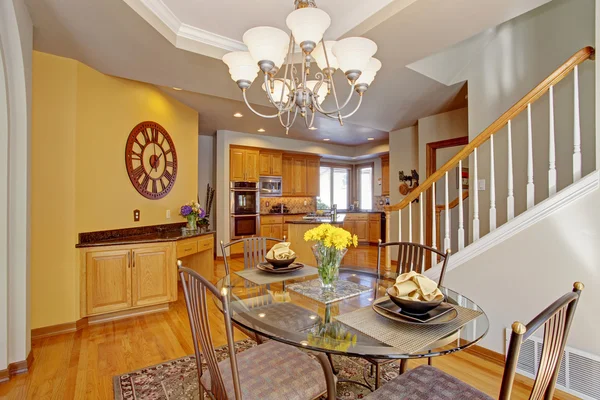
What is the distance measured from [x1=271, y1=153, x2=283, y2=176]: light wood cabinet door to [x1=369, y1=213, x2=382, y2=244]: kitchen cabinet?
2721 mm

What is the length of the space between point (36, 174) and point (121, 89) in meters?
1.25

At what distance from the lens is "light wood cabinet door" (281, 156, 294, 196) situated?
281 inches

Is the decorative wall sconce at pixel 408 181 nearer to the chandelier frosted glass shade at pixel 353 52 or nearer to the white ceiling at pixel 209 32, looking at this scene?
the white ceiling at pixel 209 32

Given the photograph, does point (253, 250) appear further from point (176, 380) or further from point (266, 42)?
point (266, 42)

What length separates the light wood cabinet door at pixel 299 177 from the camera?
7.33m

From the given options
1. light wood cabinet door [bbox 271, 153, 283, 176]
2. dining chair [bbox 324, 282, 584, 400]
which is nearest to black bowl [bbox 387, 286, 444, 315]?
dining chair [bbox 324, 282, 584, 400]

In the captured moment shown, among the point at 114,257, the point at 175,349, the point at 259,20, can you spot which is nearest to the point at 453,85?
the point at 259,20

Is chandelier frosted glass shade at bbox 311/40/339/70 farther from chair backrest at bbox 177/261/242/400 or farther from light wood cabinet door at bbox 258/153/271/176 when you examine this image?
light wood cabinet door at bbox 258/153/271/176

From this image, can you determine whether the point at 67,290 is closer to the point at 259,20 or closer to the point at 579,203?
the point at 259,20

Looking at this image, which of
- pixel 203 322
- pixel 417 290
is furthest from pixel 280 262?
pixel 417 290

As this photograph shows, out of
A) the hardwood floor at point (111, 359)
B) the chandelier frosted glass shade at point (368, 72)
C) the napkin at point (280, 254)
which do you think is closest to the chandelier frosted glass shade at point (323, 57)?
the chandelier frosted glass shade at point (368, 72)

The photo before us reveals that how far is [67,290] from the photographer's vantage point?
2791 millimetres

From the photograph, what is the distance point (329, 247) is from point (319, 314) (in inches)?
14.0

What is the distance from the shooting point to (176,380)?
6.72ft
